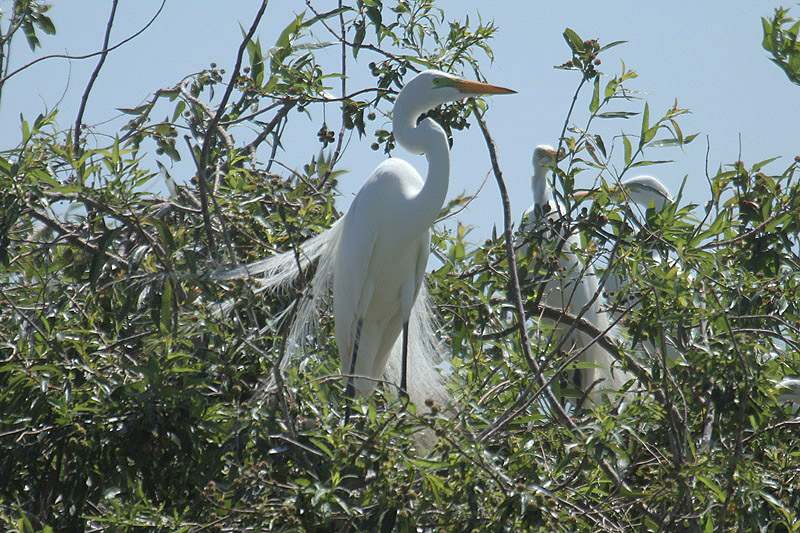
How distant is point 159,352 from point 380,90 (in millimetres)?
1659

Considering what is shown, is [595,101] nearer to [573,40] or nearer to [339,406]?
[573,40]

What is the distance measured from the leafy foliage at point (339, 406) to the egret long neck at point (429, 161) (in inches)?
24.3

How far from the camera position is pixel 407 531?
6.54 ft

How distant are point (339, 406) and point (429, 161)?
1174 mm

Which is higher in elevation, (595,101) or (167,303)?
(595,101)

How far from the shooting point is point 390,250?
12.6 feet

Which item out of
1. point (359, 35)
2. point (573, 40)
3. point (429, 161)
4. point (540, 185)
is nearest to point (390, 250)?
point (429, 161)

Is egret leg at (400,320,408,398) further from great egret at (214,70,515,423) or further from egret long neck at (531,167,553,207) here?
egret long neck at (531,167,553,207)

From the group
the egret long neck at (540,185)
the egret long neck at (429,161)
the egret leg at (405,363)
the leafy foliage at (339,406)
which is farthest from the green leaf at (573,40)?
the egret long neck at (540,185)

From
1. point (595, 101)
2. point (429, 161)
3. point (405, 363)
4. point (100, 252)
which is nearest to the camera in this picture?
point (100, 252)

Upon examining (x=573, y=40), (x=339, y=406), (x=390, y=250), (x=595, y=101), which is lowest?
(x=339, y=406)

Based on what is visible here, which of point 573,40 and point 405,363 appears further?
point 405,363

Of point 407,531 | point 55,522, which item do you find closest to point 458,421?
point 407,531

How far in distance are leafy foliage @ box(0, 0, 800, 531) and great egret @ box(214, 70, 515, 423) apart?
0.65 m
